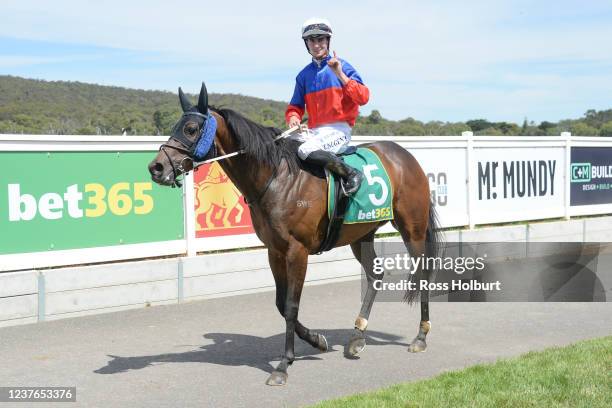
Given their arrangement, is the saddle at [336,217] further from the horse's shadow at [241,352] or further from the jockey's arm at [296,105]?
the horse's shadow at [241,352]

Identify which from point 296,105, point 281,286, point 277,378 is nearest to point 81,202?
point 296,105

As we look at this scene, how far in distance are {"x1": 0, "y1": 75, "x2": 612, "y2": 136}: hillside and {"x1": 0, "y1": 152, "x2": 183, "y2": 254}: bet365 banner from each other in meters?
19.2

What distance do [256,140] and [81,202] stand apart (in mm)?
3633

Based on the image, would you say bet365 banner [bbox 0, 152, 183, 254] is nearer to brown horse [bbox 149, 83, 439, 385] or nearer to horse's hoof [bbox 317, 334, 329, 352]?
brown horse [bbox 149, 83, 439, 385]

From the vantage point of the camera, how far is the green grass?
16.4 feet

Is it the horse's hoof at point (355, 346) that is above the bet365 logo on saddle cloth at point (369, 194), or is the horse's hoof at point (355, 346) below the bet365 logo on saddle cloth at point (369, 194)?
below

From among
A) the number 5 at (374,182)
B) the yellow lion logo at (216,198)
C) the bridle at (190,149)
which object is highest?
the bridle at (190,149)

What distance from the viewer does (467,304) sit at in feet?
30.0

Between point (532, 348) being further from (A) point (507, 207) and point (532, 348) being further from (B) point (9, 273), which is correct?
(A) point (507, 207)

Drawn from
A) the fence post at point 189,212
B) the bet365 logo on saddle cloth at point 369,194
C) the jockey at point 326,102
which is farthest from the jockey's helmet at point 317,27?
the fence post at point 189,212

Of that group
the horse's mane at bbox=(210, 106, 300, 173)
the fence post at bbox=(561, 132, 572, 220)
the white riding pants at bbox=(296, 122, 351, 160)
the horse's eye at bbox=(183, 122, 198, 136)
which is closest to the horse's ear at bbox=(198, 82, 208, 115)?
the horse's eye at bbox=(183, 122, 198, 136)

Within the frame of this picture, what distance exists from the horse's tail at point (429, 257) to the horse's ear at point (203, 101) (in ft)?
9.13

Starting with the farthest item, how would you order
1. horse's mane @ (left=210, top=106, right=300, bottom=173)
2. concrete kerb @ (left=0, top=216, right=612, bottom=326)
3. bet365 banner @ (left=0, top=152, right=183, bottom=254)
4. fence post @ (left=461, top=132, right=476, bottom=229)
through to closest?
fence post @ (left=461, top=132, right=476, bottom=229)
bet365 banner @ (left=0, top=152, right=183, bottom=254)
concrete kerb @ (left=0, top=216, right=612, bottom=326)
horse's mane @ (left=210, top=106, right=300, bottom=173)

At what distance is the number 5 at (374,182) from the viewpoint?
6.84 m
